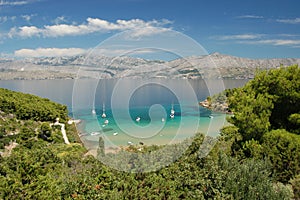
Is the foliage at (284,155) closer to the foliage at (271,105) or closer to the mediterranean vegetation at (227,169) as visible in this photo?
the mediterranean vegetation at (227,169)

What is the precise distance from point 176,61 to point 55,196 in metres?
3.52

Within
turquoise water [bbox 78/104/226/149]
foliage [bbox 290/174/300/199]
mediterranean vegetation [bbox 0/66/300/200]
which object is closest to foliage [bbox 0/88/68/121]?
turquoise water [bbox 78/104/226/149]

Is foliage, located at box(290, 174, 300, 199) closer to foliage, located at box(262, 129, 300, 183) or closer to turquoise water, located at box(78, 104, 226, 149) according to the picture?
foliage, located at box(262, 129, 300, 183)

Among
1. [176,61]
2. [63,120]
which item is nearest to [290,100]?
[176,61]

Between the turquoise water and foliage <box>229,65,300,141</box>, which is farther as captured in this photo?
foliage <box>229,65,300,141</box>

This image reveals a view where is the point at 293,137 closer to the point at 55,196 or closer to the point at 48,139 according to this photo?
the point at 55,196

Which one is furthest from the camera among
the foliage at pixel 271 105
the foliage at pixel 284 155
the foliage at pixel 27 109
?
the foliage at pixel 27 109

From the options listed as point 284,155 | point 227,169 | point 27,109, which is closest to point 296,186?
point 284,155

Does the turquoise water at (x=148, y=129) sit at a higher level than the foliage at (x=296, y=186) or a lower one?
higher

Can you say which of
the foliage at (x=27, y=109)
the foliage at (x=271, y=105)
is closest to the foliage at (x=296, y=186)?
the foliage at (x=271, y=105)

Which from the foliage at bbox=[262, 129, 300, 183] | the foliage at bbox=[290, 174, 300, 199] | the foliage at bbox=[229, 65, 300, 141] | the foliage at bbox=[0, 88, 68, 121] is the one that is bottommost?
the foliage at bbox=[0, 88, 68, 121]

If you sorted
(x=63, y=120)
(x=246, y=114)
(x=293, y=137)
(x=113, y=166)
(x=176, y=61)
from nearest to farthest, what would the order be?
1. (x=176, y=61)
2. (x=113, y=166)
3. (x=293, y=137)
4. (x=246, y=114)
5. (x=63, y=120)

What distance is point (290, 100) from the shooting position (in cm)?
868

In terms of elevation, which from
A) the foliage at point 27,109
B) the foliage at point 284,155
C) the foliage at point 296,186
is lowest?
the foliage at point 27,109
